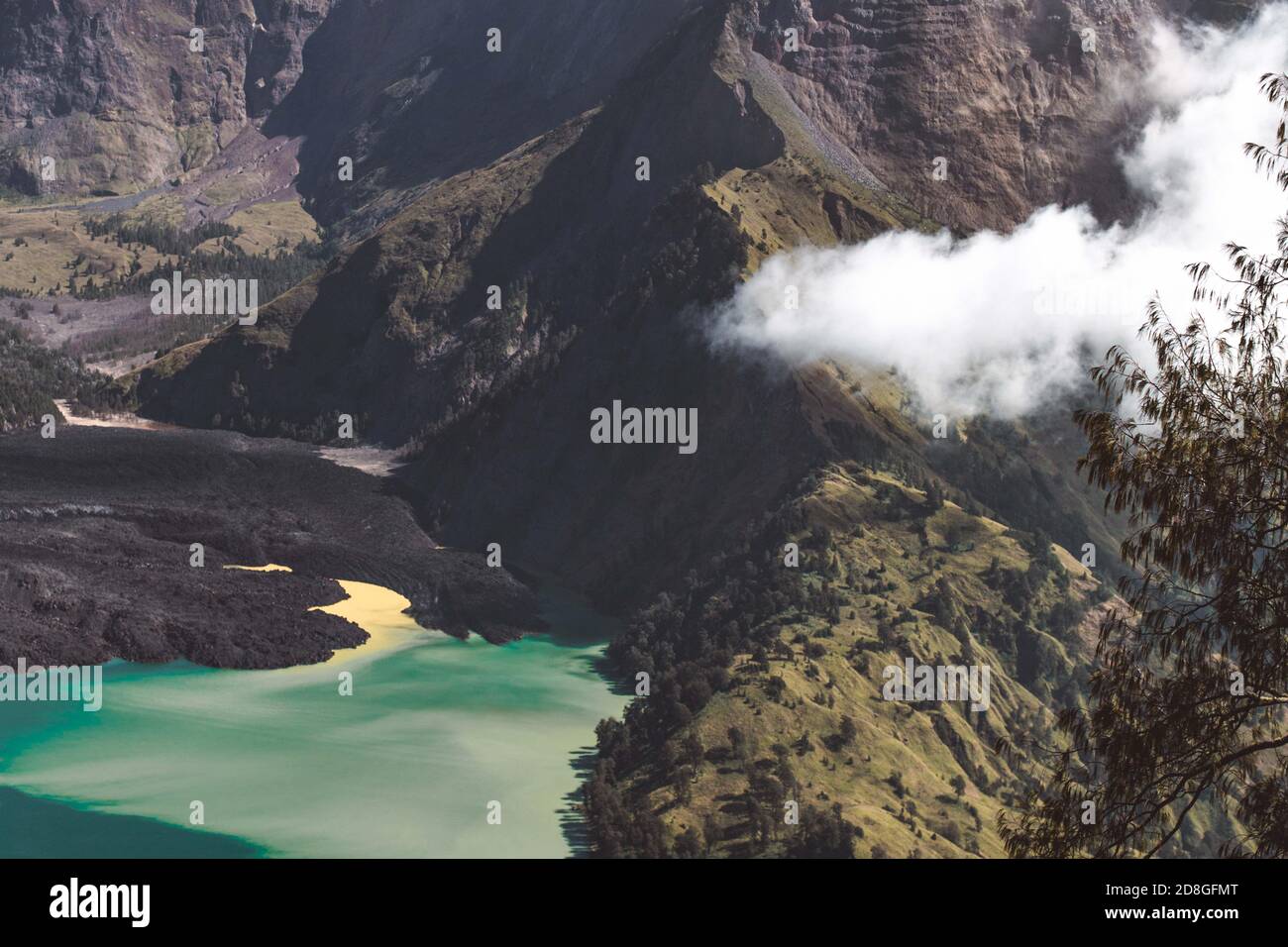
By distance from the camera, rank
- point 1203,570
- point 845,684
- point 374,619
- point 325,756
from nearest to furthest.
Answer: point 1203,570 < point 325,756 < point 845,684 < point 374,619

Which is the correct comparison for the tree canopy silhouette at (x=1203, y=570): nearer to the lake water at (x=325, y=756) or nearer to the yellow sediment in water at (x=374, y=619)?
the lake water at (x=325, y=756)

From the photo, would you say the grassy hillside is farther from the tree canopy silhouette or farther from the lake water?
the tree canopy silhouette

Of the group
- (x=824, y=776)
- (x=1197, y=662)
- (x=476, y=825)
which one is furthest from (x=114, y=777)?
(x=1197, y=662)

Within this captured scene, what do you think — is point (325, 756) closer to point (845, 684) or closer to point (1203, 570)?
point (845, 684)

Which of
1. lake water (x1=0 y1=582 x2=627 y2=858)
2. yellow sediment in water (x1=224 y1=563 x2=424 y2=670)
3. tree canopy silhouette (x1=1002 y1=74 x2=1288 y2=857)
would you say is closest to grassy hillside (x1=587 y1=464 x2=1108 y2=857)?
lake water (x1=0 y1=582 x2=627 y2=858)

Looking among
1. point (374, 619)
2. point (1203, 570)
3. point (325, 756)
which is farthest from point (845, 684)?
point (1203, 570)

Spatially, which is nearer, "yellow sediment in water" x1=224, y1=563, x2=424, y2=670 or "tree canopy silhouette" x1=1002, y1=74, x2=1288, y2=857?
"tree canopy silhouette" x1=1002, y1=74, x2=1288, y2=857
